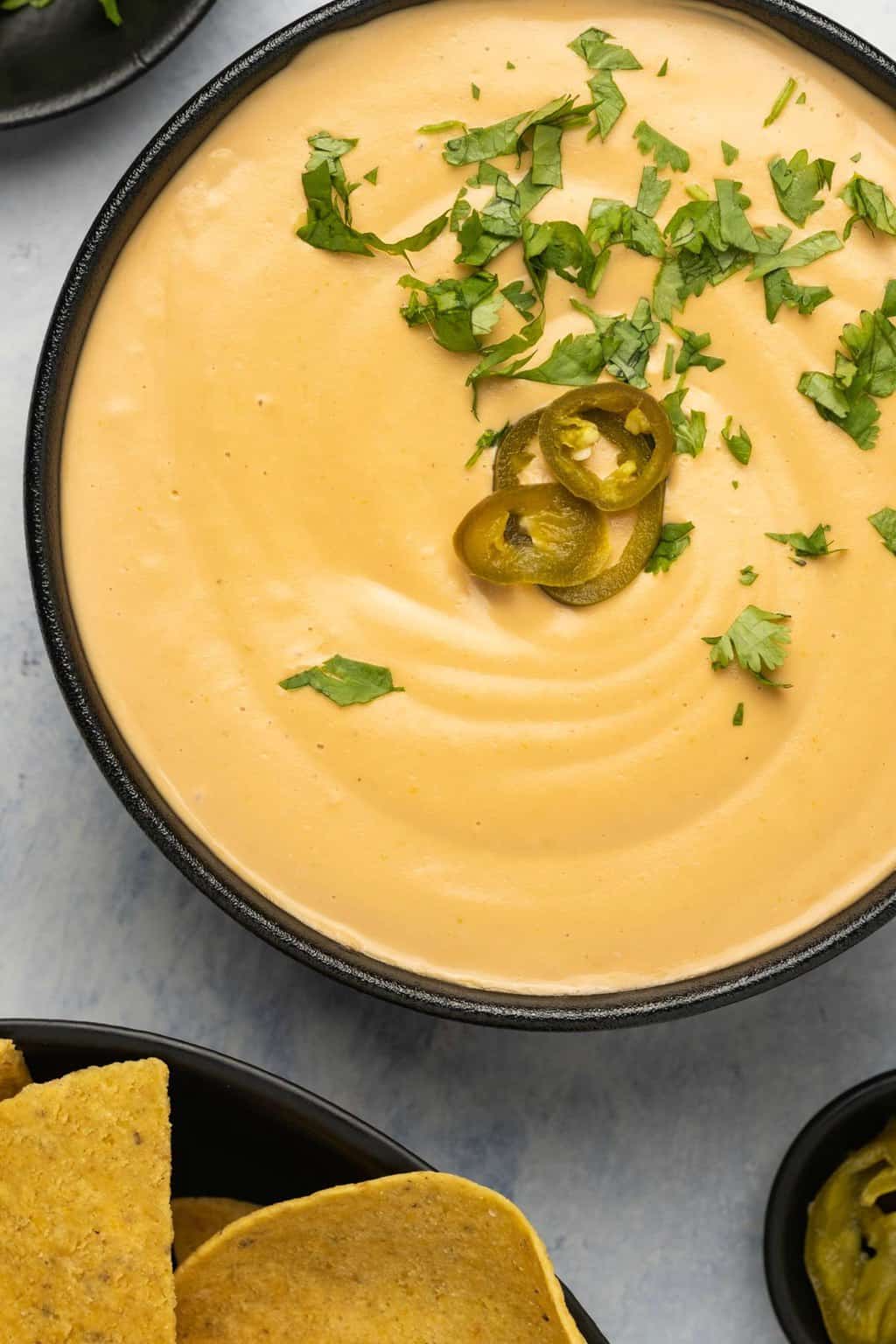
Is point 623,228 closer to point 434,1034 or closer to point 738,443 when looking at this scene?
point 738,443

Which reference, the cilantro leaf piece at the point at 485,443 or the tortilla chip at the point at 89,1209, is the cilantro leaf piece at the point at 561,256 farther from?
the tortilla chip at the point at 89,1209

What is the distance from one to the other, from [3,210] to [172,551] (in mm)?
941

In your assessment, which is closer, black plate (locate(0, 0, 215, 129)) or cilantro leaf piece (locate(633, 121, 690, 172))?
cilantro leaf piece (locate(633, 121, 690, 172))

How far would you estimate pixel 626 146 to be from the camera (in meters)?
2.85

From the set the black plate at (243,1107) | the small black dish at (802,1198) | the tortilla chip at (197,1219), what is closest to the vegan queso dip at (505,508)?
the black plate at (243,1107)

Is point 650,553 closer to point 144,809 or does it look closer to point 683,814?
point 683,814

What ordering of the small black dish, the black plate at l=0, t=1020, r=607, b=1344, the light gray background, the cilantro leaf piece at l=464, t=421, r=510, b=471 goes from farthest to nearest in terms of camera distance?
1. the light gray background
2. the small black dish
3. the cilantro leaf piece at l=464, t=421, r=510, b=471
4. the black plate at l=0, t=1020, r=607, b=1344

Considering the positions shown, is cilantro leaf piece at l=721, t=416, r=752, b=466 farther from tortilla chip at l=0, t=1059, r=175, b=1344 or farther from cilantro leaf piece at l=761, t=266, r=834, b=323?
tortilla chip at l=0, t=1059, r=175, b=1344

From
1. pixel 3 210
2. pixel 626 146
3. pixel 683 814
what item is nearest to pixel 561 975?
pixel 683 814

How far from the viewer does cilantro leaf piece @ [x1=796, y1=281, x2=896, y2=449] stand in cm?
283

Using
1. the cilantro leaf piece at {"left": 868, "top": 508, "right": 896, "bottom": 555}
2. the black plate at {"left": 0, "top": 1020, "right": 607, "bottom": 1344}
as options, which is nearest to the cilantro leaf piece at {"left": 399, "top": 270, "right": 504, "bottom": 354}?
the cilantro leaf piece at {"left": 868, "top": 508, "right": 896, "bottom": 555}

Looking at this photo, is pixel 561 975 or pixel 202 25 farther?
pixel 202 25

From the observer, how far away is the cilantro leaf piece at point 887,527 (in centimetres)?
284

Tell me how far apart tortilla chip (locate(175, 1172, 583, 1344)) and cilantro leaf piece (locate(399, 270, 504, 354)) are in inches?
54.2
